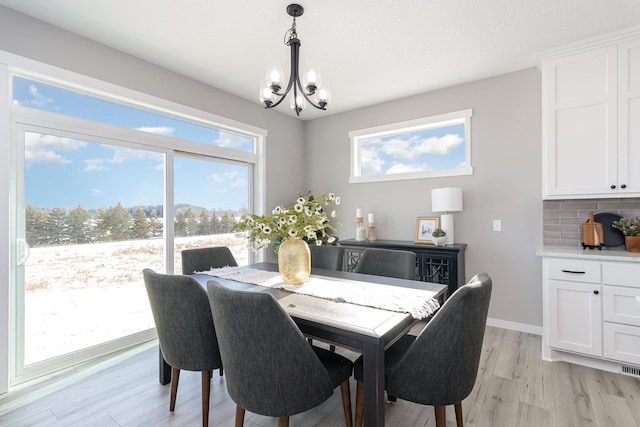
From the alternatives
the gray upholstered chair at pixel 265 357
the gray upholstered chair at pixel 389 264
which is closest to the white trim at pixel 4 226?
the gray upholstered chair at pixel 265 357

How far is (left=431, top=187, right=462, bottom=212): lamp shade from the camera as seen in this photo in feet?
10.5

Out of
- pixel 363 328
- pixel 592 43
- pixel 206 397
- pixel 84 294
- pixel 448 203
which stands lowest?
pixel 206 397

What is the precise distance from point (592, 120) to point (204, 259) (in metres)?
3.49

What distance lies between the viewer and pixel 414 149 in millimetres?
3879

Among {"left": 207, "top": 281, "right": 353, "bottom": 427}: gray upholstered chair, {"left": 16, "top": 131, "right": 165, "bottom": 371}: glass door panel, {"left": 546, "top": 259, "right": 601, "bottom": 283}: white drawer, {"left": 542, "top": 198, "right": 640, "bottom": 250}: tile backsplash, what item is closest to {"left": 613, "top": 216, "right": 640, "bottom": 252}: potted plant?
{"left": 542, "top": 198, "right": 640, "bottom": 250}: tile backsplash

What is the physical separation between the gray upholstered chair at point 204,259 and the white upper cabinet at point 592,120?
2.96 meters

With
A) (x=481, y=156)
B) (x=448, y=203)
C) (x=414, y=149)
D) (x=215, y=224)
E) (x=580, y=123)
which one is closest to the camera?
(x=580, y=123)

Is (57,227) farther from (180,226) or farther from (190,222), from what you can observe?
(190,222)

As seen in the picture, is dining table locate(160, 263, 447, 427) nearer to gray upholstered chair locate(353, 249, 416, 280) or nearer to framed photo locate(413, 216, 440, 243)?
gray upholstered chair locate(353, 249, 416, 280)

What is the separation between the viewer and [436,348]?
1.32 metres

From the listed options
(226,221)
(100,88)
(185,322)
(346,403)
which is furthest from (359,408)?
(100,88)

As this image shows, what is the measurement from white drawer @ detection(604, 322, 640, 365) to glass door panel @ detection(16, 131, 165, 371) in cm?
391

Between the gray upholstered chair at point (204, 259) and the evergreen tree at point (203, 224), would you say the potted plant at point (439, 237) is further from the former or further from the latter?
the evergreen tree at point (203, 224)

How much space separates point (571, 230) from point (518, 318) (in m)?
1.03
